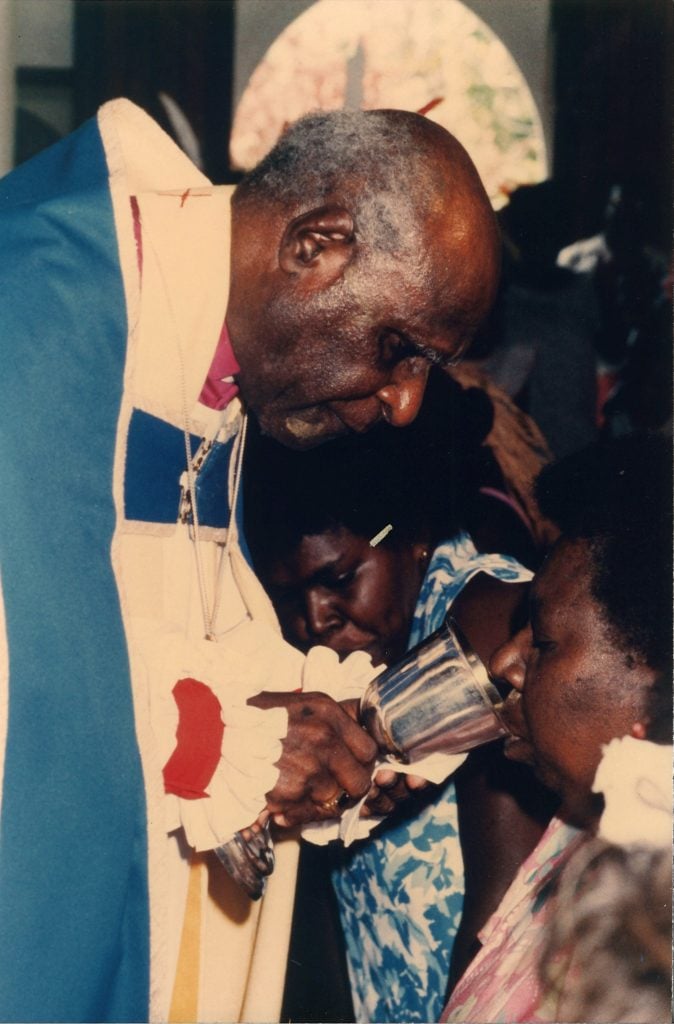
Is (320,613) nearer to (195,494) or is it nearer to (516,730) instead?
(195,494)

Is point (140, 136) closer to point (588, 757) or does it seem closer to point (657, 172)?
point (588, 757)

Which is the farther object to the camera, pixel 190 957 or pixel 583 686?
pixel 190 957

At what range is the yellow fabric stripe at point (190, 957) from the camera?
6.99ft

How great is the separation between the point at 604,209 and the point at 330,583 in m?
3.61

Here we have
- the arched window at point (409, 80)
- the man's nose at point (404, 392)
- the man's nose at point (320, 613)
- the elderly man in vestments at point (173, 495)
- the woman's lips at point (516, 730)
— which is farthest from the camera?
the arched window at point (409, 80)

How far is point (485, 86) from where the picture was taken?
198 inches

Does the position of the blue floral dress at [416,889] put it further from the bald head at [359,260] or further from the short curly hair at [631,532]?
the bald head at [359,260]

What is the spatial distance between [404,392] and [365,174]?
0.43m

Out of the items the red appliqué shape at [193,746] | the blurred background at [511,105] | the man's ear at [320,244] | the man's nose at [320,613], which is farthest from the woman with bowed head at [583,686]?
the blurred background at [511,105]

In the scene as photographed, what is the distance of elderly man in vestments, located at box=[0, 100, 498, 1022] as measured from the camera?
5.40 feet

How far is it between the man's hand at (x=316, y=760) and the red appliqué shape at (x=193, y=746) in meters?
0.15

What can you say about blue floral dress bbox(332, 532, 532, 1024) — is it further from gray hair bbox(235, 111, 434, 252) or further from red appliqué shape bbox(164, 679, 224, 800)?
gray hair bbox(235, 111, 434, 252)

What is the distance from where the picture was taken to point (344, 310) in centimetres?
196

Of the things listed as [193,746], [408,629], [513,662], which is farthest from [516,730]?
[408,629]
